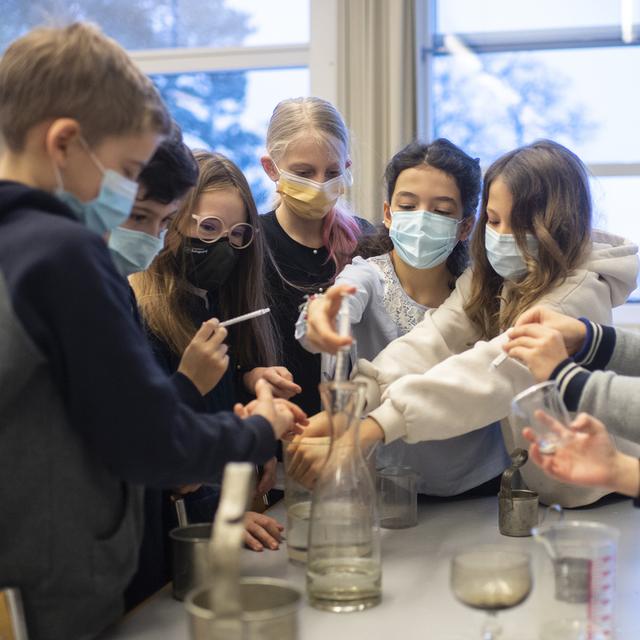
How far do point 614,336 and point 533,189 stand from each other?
0.35 metres

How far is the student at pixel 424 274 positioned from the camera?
188cm

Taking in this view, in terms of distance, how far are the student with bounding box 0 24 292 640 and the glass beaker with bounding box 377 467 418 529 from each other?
21.6 inches

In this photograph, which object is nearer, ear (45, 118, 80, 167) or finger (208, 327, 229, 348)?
ear (45, 118, 80, 167)

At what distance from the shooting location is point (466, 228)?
205 centimetres

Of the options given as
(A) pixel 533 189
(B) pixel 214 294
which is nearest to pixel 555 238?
(A) pixel 533 189

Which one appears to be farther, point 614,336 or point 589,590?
point 614,336

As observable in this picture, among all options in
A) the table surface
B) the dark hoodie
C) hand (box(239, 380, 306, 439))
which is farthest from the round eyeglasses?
the dark hoodie

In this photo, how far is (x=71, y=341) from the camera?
3.42 feet

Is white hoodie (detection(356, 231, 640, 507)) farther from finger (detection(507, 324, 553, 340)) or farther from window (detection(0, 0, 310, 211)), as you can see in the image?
window (detection(0, 0, 310, 211))

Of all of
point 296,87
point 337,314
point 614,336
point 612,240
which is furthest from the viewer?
point 296,87

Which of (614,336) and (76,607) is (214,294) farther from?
(76,607)

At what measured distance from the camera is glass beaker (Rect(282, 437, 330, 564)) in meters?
1.47

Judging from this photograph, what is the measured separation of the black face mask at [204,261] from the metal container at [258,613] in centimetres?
85

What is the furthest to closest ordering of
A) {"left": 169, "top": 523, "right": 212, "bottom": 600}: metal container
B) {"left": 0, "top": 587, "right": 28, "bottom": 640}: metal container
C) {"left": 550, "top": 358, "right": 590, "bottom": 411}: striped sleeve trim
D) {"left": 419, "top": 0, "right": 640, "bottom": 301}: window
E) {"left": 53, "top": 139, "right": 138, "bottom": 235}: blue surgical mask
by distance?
{"left": 419, "top": 0, "right": 640, "bottom": 301}: window → {"left": 550, "top": 358, "right": 590, "bottom": 411}: striped sleeve trim → {"left": 169, "top": 523, "right": 212, "bottom": 600}: metal container → {"left": 53, "top": 139, "right": 138, "bottom": 235}: blue surgical mask → {"left": 0, "top": 587, "right": 28, "bottom": 640}: metal container
